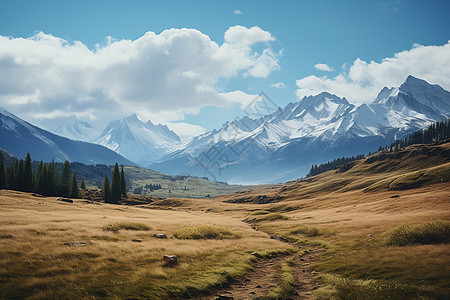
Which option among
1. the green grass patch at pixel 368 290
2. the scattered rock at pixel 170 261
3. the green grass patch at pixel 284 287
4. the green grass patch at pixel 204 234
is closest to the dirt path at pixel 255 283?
the green grass patch at pixel 284 287

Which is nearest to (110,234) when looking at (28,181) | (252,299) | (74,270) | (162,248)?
(162,248)

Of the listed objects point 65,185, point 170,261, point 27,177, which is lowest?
point 170,261

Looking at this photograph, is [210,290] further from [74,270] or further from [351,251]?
[351,251]

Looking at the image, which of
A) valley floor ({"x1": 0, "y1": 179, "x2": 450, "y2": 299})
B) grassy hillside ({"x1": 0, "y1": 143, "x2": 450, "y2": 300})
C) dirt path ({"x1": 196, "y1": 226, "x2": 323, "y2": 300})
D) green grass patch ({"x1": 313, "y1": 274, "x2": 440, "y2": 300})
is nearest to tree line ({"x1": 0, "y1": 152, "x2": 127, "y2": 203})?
grassy hillside ({"x1": 0, "y1": 143, "x2": 450, "y2": 300})

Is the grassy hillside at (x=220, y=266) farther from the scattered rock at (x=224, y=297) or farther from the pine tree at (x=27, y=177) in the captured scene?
the pine tree at (x=27, y=177)

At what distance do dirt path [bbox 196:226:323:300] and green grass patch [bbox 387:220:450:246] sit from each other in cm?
900

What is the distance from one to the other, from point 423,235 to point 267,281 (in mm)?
18042

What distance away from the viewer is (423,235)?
28203mm

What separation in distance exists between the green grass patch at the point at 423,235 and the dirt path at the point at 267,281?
29.5 feet

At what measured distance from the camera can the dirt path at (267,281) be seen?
774 inches

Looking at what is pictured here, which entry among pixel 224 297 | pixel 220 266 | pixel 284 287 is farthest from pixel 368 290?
pixel 220 266

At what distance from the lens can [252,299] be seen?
18.5m

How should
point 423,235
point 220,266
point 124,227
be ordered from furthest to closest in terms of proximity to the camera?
point 124,227 → point 423,235 → point 220,266

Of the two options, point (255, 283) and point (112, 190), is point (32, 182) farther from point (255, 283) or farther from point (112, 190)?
point (255, 283)
